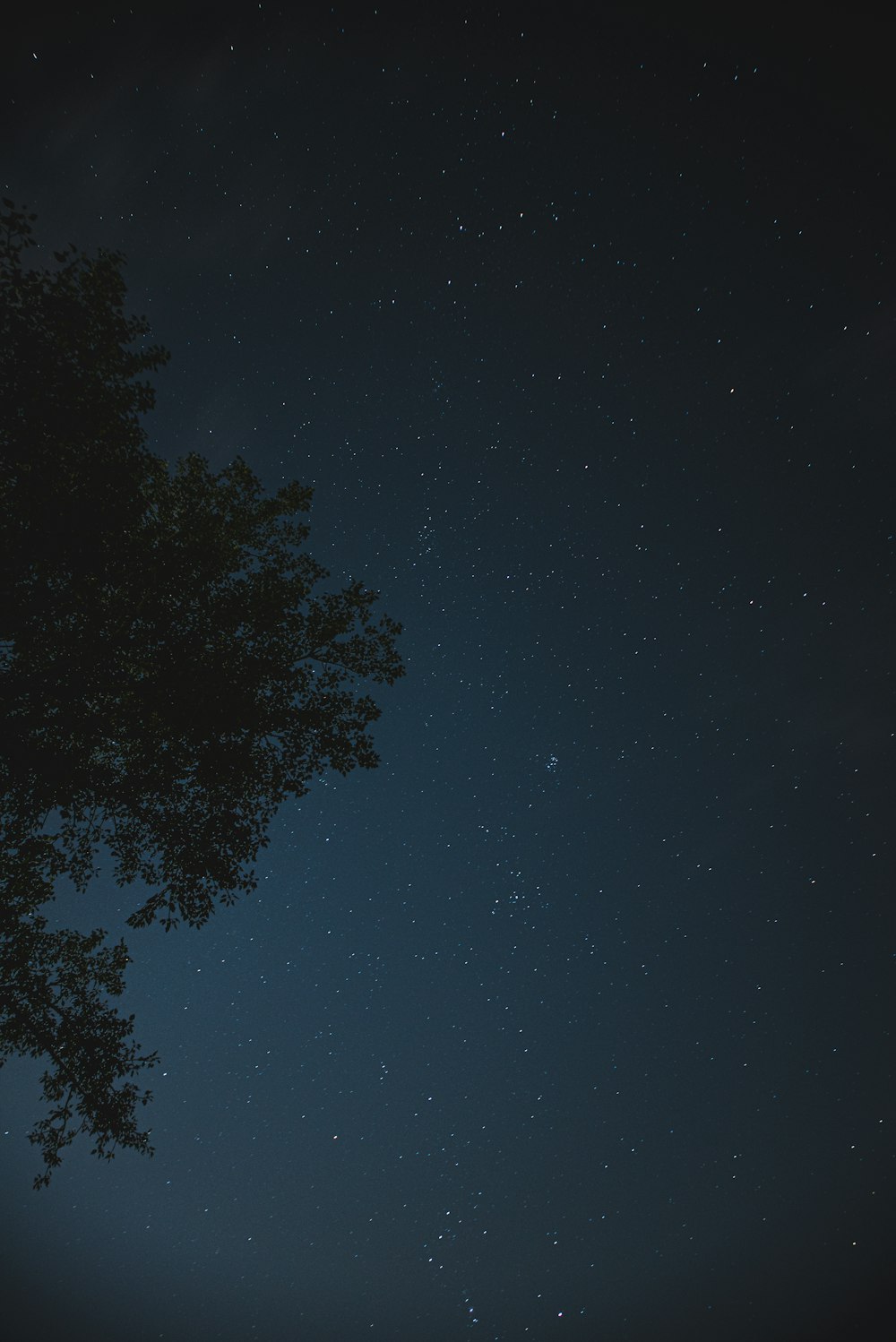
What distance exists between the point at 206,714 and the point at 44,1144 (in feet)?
12.5

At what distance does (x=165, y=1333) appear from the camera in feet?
196

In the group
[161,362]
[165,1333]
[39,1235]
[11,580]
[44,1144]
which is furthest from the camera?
[39,1235]

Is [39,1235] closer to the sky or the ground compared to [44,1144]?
closer to the ground

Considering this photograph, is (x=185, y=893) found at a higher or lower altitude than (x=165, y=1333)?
higher

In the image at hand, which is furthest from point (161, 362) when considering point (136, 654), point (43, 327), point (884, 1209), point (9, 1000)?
point (884, 1209)

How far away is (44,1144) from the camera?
482 centimetres

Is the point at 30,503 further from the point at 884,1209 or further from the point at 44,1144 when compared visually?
the point at 884,1209

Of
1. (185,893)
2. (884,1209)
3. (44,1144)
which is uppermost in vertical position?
(884,1209)

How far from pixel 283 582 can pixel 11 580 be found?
2046 millimetres

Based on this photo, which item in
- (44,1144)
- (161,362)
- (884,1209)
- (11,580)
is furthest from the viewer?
(884,1209)

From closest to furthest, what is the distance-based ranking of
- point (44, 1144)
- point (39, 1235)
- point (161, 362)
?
point (44, 1144)
point (161, 362)
point (39, 1235)

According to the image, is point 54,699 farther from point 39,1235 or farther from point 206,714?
point 39,1235

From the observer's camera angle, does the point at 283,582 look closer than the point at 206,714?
No

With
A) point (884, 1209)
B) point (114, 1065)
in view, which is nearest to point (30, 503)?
point (114, 1065)
